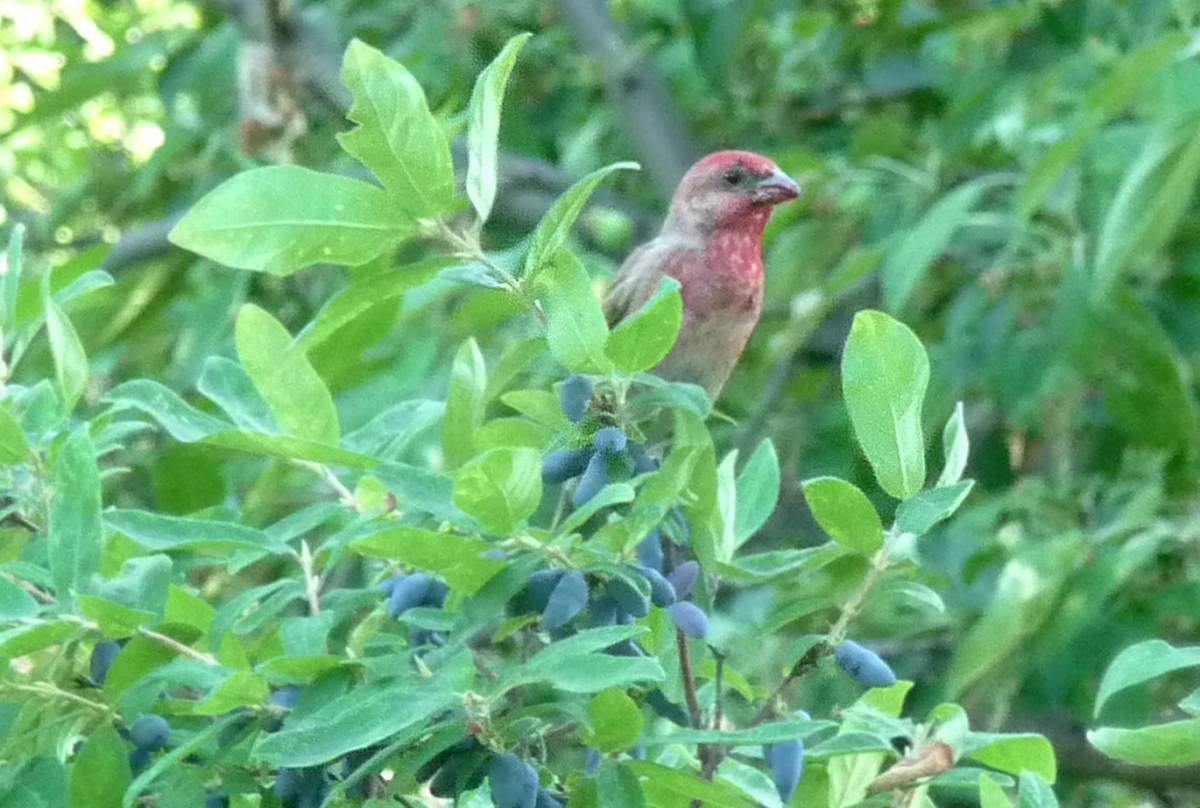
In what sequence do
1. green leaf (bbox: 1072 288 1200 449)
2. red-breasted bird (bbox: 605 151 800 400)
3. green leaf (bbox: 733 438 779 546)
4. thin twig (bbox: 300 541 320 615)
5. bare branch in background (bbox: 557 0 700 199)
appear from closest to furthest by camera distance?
thin twig (bbox: 300 541 320 615)
green leaf (bbox: 733 438 779 546)
red-breasted bird (bbox: 605 151 800 400)
green leaf (bbox: 1072 288 1200 449)
bare branch in background (bbox: 557 0 700 199)

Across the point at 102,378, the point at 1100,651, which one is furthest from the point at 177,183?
the point at 1100,651

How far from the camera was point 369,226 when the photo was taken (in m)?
1.74

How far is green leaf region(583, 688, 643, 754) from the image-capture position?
5.61 feet

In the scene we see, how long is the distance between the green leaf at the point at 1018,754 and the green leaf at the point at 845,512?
0.28m

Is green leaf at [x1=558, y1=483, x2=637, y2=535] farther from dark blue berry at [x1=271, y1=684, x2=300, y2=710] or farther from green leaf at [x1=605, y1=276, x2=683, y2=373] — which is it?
dark blue berry at [x1=271, y1=684, x2=300, y2=710]

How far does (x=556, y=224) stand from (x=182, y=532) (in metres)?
0.50

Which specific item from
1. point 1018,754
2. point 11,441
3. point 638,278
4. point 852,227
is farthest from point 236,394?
point 852,227

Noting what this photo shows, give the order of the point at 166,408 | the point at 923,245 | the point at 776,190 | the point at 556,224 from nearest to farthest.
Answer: the point at 556,224
the point at 166,408
the point at 776,190
the point at 923,245

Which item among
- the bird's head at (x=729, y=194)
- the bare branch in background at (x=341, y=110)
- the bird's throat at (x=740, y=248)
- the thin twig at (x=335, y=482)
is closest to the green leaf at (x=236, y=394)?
the thin twig at (x=335, y=482)

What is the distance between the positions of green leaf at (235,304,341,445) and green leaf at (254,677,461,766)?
19.4 inches

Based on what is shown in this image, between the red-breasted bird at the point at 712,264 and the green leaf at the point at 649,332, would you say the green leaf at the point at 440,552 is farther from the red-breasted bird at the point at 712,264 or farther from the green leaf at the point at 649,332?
the red-breasted bird at the point at 712,264

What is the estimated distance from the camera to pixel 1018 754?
78.7 inches

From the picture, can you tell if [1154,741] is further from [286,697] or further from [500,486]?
[286,697]

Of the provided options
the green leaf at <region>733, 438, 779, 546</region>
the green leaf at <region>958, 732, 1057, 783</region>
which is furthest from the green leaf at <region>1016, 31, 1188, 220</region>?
the green leaf at <region>958, 732, 1057, 783</region>
